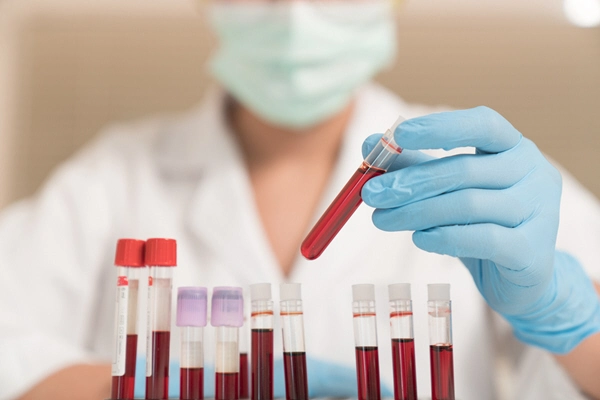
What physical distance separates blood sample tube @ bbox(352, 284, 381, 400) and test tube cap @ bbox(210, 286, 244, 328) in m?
0.17

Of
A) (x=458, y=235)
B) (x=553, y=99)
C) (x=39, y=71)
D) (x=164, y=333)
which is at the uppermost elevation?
(x=39, y=71)

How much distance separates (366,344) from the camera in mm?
805

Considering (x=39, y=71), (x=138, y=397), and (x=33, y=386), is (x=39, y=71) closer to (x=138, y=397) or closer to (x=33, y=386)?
(x=33, y=386)

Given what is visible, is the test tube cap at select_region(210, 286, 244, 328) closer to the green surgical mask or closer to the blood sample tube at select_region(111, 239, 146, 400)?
the blood sample tube at select_region(111, 239, 146, 400)

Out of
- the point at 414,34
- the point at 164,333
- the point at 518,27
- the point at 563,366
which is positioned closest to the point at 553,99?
the point at 518,27

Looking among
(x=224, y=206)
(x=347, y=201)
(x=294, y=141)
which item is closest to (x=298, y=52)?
(x=294, y=141)

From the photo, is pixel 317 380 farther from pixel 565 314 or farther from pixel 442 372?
pixel 565 314

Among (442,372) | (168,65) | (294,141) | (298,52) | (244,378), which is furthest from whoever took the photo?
(168,65)

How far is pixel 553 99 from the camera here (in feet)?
7.35

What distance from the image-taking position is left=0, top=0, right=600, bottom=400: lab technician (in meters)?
1.10

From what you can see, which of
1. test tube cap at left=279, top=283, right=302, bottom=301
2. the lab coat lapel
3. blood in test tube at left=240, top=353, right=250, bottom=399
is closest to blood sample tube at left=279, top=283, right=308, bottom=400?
test tube cap at left=279, top=283, right=302, bottom=301

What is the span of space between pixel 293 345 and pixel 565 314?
51 cm

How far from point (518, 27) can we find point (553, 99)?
1.09 feet

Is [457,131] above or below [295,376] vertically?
above
